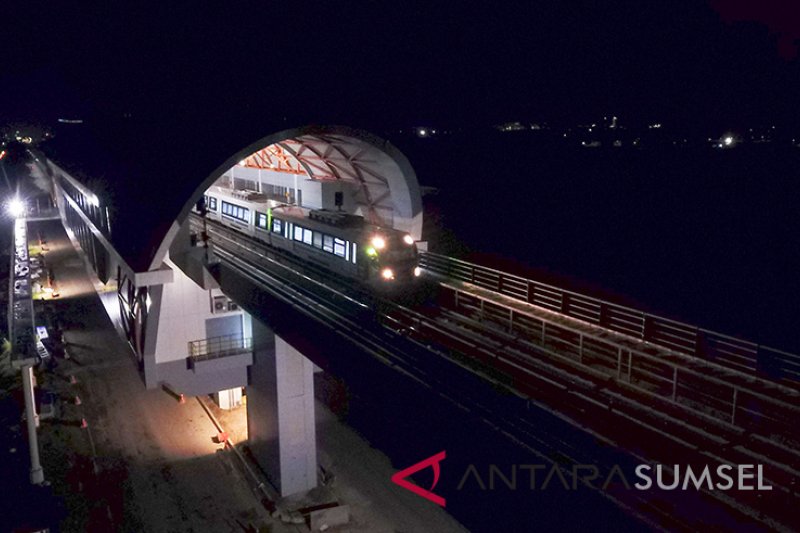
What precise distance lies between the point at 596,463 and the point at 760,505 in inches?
82.2

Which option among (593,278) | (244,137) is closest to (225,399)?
(244,137)

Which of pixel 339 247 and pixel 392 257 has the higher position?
pixel 339 247

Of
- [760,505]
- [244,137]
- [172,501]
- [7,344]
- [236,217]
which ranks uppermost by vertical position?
[244,137]

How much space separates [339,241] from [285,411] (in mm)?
6877

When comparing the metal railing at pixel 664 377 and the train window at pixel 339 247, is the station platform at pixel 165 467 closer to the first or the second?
the metal railing at pixel 664 377

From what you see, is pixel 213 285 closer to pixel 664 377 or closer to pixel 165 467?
pixel 165 467

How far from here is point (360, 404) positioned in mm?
31203

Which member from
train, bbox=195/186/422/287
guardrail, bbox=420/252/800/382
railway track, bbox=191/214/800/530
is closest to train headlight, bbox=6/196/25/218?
train, bbox=195/186/422/287

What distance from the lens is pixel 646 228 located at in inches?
2958

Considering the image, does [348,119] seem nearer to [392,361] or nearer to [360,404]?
[392,361]

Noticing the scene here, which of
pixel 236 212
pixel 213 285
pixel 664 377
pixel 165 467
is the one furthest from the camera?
pixel 236 212

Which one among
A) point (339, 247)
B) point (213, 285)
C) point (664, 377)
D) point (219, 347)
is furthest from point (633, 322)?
point (219, 347)

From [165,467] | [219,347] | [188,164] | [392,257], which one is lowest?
[165,467]

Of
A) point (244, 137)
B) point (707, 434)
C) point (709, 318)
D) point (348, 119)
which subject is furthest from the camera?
point (709, 318)
